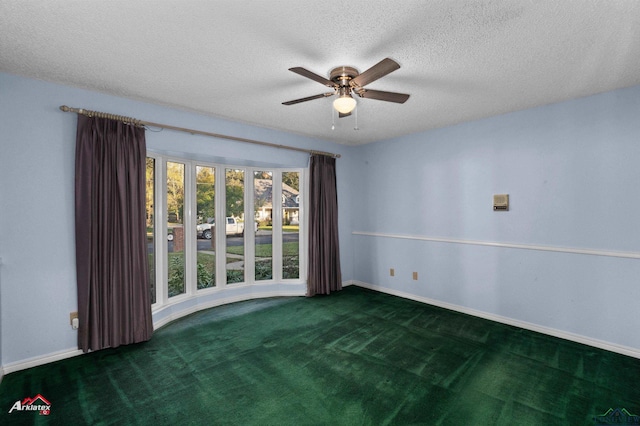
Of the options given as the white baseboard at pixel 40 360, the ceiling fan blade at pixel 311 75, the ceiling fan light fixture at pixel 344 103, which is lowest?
the white baseboard at pixel 40 360

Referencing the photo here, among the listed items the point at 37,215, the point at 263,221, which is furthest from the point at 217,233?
the point at 37,215

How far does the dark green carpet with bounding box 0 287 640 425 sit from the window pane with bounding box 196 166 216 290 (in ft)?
2.80

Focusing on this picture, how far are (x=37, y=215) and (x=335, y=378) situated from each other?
2965 millimetres

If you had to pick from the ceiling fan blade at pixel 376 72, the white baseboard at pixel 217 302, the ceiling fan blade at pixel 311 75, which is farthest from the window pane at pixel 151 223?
the ceiling fan blade at pixel 376 72

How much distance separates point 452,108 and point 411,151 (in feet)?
3.86

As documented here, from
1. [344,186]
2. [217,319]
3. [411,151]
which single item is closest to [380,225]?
[344,186]

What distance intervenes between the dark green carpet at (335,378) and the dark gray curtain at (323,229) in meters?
1.19

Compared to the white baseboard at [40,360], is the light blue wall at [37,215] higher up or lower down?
higher up

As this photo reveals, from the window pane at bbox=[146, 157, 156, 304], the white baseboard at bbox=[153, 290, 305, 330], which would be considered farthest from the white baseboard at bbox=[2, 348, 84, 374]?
the window pane at bbox=[146, 157, 156, 304]

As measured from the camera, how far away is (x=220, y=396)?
2219 mm

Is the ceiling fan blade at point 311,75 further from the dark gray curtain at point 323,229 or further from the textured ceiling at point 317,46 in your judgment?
the dark gray curtain at point 323,229

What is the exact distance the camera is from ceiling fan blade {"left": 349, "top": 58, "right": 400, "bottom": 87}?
1890mm

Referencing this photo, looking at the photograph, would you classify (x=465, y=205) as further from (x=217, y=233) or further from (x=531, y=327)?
(x=217, y=233)

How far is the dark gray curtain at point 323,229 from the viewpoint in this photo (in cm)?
467
